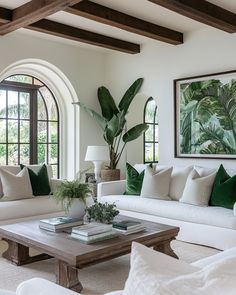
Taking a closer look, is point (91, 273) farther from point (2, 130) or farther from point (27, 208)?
point (2, 130)

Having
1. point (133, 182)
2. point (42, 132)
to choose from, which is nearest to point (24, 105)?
point (42, 132)

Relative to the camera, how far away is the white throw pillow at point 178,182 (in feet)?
15.3

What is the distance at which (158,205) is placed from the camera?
14.3 ft

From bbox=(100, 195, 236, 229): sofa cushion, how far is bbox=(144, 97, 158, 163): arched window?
1947mm

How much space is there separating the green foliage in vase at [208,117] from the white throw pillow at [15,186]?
7.58 feet

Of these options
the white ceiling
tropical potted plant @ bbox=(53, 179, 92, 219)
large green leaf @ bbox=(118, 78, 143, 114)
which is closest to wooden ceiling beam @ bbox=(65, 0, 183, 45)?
the white ceiling

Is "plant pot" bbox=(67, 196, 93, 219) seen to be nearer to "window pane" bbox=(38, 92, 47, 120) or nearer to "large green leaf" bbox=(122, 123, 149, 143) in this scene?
"large green leaf" bbox=(122, 123, 149, 143)

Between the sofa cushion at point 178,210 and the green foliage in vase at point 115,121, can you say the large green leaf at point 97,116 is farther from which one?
the sofa cushion at point 178,210

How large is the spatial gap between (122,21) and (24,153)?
2.70 metres

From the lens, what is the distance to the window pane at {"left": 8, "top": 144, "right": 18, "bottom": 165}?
5.79 m

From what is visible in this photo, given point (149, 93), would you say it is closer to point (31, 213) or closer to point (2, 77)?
point (2, 77)

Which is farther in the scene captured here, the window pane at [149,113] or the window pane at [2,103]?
the window pane at [149,113]

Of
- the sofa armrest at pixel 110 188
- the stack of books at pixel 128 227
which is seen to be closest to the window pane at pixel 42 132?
the sofa armrest at pixel 110 188

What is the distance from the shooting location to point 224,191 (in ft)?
13.5
